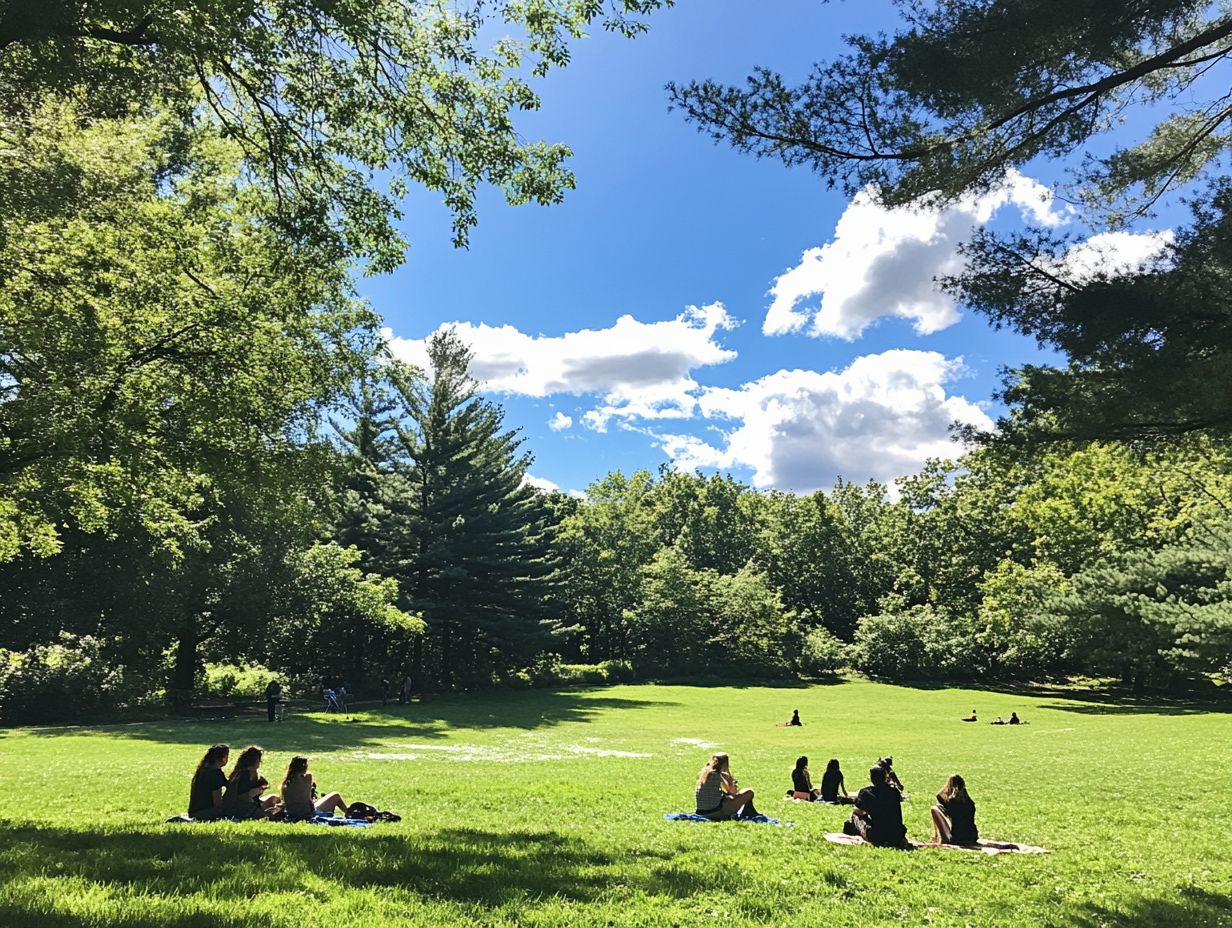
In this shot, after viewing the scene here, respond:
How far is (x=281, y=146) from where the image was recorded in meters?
8.34

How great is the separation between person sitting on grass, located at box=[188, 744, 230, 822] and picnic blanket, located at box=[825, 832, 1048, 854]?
717 cm

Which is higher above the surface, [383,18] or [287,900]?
[383,18]

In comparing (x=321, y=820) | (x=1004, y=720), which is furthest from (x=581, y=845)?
(x=1004, y=720)

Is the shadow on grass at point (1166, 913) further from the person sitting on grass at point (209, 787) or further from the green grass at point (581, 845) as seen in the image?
the person sitting on grass at point (209, 787)

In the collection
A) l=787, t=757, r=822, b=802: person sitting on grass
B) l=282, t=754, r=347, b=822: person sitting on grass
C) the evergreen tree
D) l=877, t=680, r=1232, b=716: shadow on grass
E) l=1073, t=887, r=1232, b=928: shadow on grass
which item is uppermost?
the evergreen tree

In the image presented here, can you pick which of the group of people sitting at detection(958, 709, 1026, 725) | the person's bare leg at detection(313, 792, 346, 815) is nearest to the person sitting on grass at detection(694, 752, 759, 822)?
the person's bare leg at detection(313, 792, 346, 815)

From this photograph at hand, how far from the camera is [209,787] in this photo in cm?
869

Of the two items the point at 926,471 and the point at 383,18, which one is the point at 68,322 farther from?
the point at 926,471

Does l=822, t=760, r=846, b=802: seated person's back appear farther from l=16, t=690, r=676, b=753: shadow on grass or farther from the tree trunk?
the tree trunk

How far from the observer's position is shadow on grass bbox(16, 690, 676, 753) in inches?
766

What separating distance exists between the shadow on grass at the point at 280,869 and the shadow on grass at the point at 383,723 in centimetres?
1117

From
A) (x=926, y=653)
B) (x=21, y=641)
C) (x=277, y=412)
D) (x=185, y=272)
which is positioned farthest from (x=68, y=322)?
(x=926, y=653)

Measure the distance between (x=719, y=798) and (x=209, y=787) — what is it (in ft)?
20.6

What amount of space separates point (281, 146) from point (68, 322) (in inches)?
237
